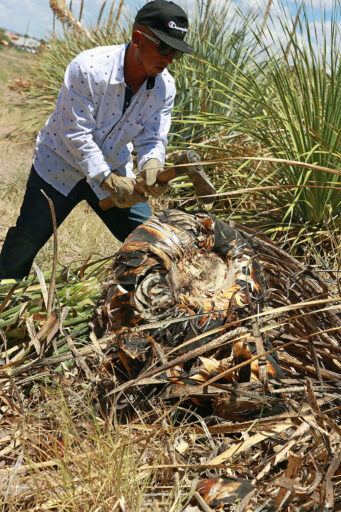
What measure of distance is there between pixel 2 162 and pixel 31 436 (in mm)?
5484

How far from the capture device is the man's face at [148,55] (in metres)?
2.40

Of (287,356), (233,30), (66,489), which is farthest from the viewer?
(233,30)

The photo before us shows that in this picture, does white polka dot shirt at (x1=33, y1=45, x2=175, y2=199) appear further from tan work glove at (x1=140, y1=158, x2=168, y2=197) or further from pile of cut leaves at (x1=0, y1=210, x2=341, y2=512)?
pile of cut leaves at (x1=0, y1=210, x2=341, y2=512)

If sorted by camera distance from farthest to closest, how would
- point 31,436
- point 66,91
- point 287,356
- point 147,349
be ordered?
1. point 66,91
2. point 287,356
3. point 147,349
4. point 31,436

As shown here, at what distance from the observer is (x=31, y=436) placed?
1582 mm

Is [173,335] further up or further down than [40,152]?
further down

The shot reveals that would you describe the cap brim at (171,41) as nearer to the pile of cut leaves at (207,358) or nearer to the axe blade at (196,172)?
the axe blade at (196,172)

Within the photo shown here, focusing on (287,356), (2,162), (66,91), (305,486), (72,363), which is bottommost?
(2,162)

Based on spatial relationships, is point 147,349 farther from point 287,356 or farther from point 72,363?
point 287,356

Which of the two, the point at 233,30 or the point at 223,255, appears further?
the point at 233,30

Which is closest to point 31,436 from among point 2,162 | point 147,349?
point 147,349

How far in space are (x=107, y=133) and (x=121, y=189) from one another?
1.22ft

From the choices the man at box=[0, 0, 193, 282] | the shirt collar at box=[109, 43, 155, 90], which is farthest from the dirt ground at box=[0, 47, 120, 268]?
the shirt collar at box=[109, 43, 155, 90]

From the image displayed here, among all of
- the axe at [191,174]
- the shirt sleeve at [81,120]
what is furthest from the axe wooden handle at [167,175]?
the shirt sleeve at [81,120]
